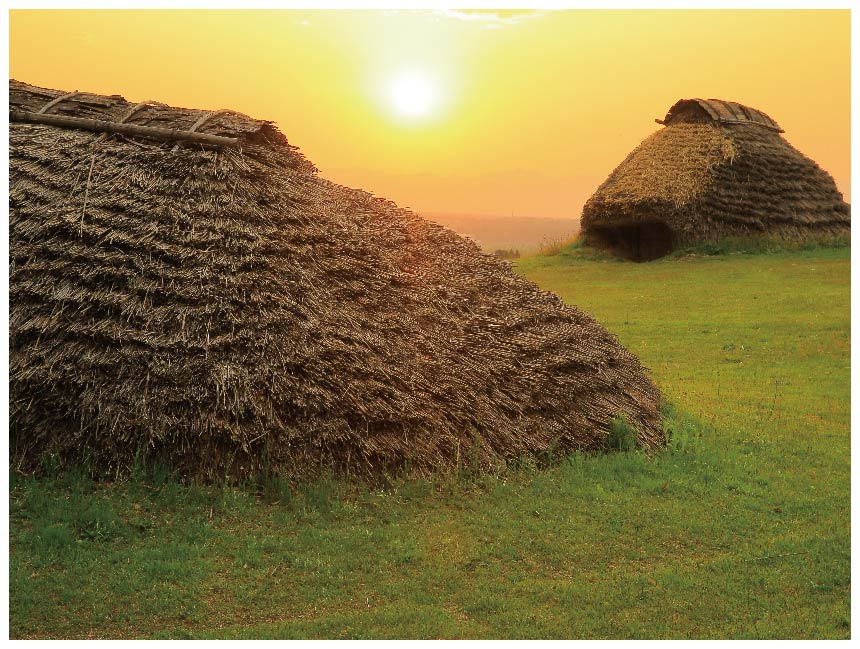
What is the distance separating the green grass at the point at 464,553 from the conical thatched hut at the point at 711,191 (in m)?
22.4

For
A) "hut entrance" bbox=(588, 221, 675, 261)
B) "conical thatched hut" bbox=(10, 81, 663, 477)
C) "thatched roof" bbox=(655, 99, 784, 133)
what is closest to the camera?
"conical thatched hut" bbox=(10, 81, 663, 477)

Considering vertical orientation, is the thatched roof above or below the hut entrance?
above

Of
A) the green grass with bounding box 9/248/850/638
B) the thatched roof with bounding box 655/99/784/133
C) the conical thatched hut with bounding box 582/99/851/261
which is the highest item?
the thatched roof with bounding box 655/99/784/133

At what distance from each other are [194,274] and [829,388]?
10.2m

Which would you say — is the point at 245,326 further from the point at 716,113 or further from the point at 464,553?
the point at 716,113

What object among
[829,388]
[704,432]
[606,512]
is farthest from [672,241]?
[606,512]

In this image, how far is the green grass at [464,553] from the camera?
6.66 m

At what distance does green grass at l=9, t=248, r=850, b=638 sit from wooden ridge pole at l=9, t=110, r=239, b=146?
12.5ft

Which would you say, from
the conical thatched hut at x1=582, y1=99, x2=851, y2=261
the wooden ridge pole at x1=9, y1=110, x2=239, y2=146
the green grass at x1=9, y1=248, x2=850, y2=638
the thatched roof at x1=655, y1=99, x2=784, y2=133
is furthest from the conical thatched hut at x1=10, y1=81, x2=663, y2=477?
the thatched roof at x1=655, y1=99, x2=784, y2=133

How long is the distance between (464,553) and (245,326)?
2739mm

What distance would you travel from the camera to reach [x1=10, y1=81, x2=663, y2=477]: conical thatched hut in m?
8.20

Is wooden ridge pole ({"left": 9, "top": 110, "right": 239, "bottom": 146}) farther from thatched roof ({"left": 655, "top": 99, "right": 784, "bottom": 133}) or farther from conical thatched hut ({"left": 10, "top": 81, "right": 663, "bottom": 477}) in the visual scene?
thatched roof ({"left": 655, "top": 99, "right": 784, "bottom": 133})

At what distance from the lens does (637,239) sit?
112 feet

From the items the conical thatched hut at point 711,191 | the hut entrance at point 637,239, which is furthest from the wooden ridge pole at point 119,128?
the hut entrance at point 637,239
